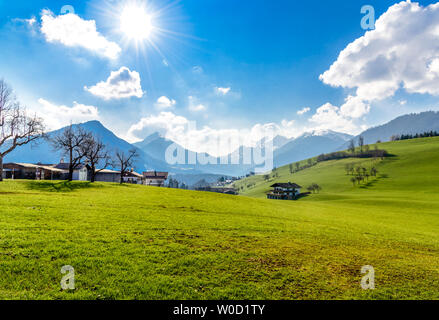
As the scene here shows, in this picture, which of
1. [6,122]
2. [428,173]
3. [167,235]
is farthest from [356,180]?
[6,122]

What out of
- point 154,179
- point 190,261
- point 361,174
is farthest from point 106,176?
point 361,174

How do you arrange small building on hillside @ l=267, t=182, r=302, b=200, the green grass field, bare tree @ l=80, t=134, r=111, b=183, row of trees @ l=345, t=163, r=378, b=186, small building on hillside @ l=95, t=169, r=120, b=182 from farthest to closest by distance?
row of trees @ l=345, t=163, r=378, b=186 < small building on hillside @ l=267, t=182, r=302, b=200 < small building on hillside @ l=95, t=169, r=120, b=182 < bare tree @ l=80, t=134, r=111, b=183 < the green grass field

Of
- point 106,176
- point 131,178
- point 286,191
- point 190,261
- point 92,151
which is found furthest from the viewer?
point 286,191

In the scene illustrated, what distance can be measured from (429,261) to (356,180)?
186 m

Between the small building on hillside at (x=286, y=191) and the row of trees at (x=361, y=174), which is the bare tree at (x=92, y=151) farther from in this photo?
the row of trees at (x=361, y=174)

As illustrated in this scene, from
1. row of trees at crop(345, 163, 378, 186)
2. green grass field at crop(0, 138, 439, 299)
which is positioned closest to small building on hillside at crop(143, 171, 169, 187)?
green grass field at crop(0, 138, 439, 299)

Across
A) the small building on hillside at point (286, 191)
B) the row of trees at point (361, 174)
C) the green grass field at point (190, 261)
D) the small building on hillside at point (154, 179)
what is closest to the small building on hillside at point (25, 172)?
the small building on hillside at point (154, 179)

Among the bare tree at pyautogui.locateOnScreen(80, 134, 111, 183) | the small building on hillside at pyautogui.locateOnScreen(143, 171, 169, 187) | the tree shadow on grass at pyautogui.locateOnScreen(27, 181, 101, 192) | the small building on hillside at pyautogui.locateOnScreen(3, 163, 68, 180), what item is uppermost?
the bare tree at pyautogui.locateOnScreen(80, 134, 111, 183)

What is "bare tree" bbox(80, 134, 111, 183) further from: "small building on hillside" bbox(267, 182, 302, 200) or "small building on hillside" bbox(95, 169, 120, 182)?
"small building on hillside" bbox(267, 182, 302, 200)

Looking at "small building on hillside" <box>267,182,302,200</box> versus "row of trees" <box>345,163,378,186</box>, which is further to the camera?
"row of trees" <box>345,163,378,186</box>

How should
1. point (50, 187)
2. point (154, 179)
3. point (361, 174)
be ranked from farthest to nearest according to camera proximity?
point (361, 174), point (154, 179), point (50, 187)

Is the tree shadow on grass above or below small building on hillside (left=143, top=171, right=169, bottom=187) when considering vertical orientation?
above

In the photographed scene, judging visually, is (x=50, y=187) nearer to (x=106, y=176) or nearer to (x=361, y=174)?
(x=106, y=176)
